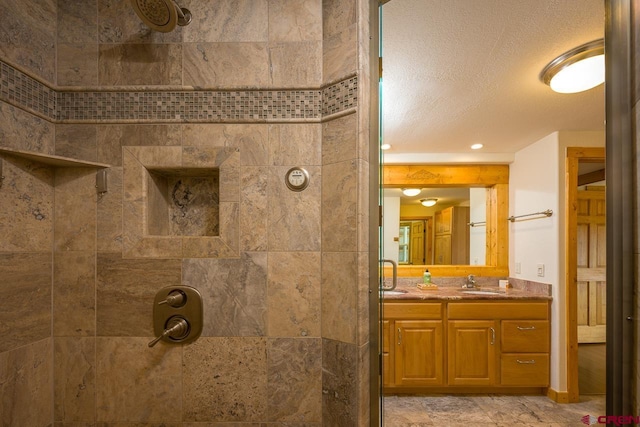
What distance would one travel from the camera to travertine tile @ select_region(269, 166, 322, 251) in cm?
118

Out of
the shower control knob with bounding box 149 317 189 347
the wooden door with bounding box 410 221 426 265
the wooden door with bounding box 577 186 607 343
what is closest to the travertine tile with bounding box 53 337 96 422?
the shower control knob with bounding box 149 317 189 347

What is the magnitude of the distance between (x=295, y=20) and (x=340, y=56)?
0.28m

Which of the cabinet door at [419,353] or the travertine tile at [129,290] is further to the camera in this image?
the cabinet door at [419,353]

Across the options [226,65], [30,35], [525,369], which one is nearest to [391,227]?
[525,369]

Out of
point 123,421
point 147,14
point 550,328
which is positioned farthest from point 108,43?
point 550,328

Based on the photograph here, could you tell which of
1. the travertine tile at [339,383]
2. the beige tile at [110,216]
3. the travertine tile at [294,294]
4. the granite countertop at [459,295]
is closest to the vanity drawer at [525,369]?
the granite countertop at [459,295]

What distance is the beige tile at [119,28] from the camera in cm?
124

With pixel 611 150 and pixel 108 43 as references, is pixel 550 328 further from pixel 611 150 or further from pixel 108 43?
pixel 108 43

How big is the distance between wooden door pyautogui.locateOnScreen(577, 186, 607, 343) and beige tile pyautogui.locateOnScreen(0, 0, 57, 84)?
14.4 feet

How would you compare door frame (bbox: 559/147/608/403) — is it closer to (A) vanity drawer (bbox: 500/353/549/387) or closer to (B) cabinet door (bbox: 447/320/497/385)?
(A) vanity drawer (bbox: 500/353/549/387)

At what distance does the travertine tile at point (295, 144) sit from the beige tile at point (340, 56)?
22cm

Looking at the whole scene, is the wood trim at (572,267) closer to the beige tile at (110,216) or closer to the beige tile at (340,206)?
the beige tile at (340,206)

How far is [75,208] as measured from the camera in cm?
122

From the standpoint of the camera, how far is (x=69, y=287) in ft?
3.98
